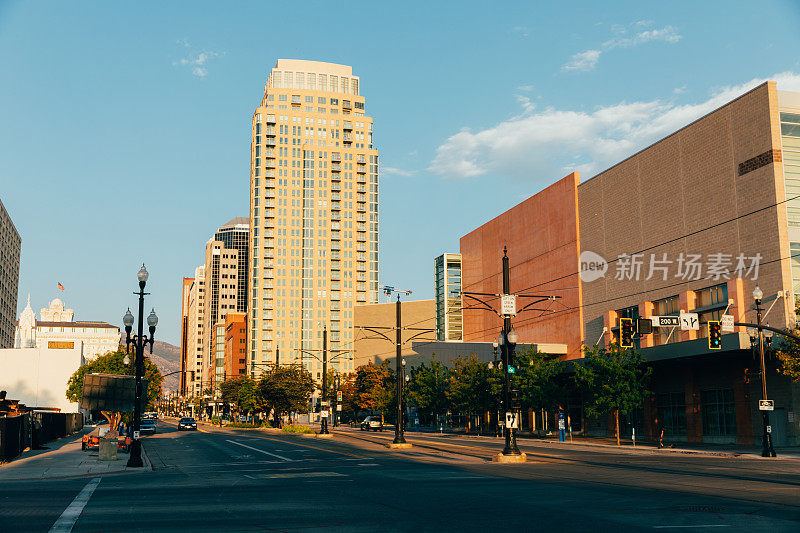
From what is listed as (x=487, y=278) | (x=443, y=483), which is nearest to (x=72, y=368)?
(x=487, y=278)

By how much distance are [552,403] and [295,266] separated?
128845 millimetres

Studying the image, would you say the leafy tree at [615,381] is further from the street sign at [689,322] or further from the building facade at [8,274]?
the building facade at [8,274]

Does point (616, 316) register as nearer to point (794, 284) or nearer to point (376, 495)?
point (794, 284)

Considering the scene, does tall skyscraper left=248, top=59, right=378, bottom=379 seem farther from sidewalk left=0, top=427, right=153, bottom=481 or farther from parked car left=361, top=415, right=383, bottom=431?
sidewalk left=0, top=427, right=153, bottom=481

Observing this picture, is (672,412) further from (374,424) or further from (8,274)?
(8,274)

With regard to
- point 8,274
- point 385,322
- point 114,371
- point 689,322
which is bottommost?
Answer: point 114,371

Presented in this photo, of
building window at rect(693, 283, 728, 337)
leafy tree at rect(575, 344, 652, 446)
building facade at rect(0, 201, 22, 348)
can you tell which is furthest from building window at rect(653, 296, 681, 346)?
building facade at rect(0, 201, 22, 348)

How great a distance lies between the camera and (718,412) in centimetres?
5328

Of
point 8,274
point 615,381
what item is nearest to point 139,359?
point 615,381

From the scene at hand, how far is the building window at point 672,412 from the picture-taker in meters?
57.4

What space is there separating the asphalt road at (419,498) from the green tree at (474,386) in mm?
35307

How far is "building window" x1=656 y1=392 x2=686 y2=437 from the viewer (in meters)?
57.4

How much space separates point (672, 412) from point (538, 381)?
11.1 metres

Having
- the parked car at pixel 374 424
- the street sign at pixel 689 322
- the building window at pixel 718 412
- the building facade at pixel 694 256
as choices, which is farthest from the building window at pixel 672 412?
the parked car at pixel 374 424
